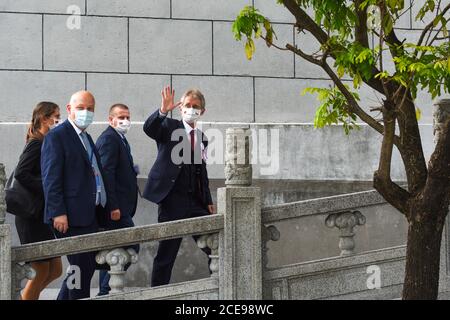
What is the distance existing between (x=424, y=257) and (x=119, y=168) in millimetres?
3442

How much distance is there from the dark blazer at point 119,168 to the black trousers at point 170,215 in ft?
1.12

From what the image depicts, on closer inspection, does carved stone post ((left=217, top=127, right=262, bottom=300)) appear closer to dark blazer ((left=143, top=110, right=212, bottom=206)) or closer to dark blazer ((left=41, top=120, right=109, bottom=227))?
dark blazer ((left=143, top=110, right=212, bottom=206))

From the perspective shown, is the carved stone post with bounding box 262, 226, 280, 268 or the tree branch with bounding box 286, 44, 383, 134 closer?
the tree branch with bounding box 286, 44, 383, 134

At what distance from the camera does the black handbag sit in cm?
1095

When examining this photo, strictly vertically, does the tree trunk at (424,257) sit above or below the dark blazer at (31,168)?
below

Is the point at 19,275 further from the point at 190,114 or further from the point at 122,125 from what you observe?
the point at 190,114

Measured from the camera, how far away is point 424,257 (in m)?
9.46

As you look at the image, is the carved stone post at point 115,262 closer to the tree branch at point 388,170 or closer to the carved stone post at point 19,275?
the carved stone post at point 19,275

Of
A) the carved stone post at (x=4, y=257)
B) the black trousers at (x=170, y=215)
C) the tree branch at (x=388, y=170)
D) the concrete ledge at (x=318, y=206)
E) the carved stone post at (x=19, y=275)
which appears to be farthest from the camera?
the black trousers at (x=170, y=215)

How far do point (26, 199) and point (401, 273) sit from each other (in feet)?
12.2

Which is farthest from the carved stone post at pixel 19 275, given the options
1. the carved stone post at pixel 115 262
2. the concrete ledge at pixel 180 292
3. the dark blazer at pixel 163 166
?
the dark blazer at pixel 163 166

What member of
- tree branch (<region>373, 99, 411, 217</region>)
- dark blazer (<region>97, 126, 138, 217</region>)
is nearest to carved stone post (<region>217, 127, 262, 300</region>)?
dark blazer (<region>97, 126, 138, 217</region>)

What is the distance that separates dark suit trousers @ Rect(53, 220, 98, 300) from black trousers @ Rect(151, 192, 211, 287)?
83 cm

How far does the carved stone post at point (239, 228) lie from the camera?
10703 mm
